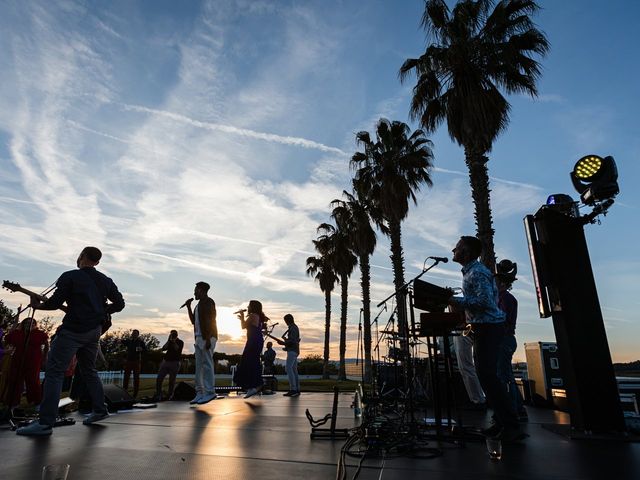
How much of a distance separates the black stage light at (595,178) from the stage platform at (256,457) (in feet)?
7.62

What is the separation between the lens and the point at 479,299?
3570 millimetres

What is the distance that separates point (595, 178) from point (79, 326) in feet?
18.4

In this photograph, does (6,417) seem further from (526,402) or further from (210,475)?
(526,402)

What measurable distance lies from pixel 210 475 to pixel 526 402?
24.3 feet

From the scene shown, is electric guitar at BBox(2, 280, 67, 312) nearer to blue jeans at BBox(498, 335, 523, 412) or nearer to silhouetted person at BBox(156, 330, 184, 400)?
silhouetted person at BBox(156, 330, 184, 400)

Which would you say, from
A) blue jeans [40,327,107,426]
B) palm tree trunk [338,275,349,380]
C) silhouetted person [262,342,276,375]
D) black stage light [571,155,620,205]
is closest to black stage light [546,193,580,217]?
black stage light [571,155,620,205]

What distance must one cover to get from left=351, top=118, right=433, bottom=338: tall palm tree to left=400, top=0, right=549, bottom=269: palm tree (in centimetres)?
605

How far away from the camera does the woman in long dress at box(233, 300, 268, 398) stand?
25.6ft

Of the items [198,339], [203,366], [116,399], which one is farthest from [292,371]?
[116,399]

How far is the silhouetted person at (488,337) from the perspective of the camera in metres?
3.50

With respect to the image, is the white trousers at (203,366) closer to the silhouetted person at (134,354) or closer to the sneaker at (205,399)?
the sneaker at (205,399)

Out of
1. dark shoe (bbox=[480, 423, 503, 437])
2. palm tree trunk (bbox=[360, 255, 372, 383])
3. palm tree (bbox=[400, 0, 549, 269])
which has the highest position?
palm tree (bbox=[400, 0, 549, 269])

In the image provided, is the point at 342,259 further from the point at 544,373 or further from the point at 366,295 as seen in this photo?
the point at 544,373

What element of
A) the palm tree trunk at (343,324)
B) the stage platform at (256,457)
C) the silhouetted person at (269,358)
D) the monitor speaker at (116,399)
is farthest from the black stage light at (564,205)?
the palm tree trunk at (343,324)
